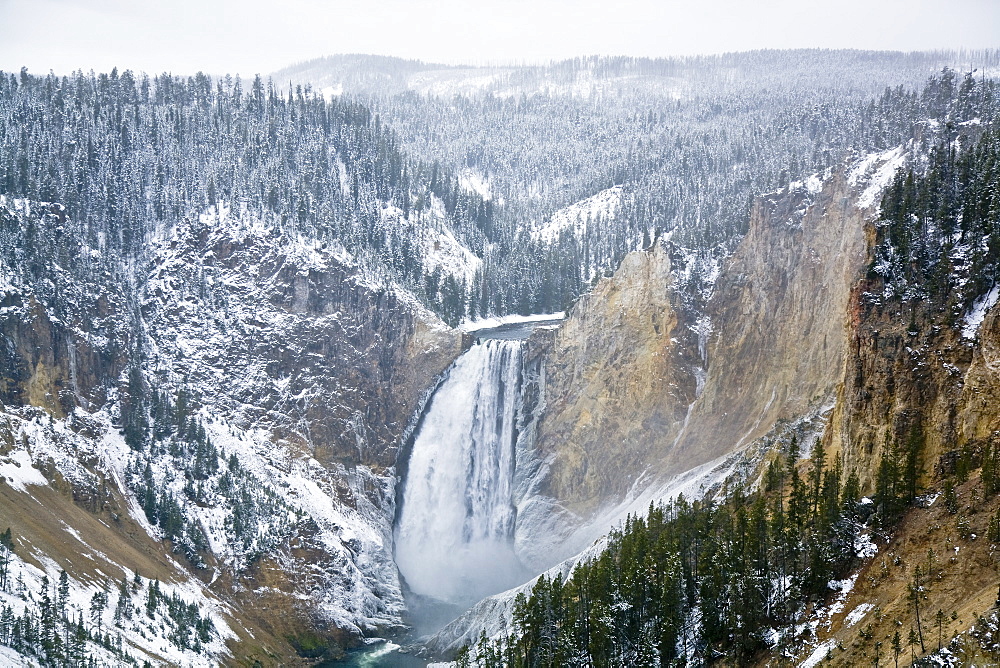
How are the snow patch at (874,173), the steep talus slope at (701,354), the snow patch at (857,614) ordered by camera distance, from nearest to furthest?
the snow patch at (857,614) < the steep talus slope at (701,354) < the snow patch at (874,173)

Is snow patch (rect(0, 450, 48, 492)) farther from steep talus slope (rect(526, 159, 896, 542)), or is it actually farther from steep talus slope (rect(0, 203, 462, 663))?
steep talus slope (rect(526, 159, 896, 542))

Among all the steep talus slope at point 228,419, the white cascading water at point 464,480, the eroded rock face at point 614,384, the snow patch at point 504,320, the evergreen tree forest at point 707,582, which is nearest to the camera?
the evergreen tree forest at point 707,582

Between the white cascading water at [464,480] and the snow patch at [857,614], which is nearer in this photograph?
the snow patch at [857,614]

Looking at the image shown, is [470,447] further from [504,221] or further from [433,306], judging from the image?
[504,221]

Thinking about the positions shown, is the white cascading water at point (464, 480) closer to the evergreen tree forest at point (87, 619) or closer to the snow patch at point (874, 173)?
the evergreen tree forest at point (87, 619)

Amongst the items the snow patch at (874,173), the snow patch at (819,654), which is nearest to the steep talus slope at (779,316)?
the snow patch at (874,173)

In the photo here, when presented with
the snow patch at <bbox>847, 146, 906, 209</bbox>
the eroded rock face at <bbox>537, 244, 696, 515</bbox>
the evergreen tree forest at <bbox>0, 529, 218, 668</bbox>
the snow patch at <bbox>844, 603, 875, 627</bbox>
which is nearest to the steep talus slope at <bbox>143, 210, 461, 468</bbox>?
the eroded rock face at <bbox>537, 244, 696, 515</bbox>

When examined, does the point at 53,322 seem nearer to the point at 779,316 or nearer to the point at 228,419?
the point at 228,419

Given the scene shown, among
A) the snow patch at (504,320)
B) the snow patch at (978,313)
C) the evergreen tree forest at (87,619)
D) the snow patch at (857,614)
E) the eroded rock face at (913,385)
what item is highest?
the snow patch at (978,313)
